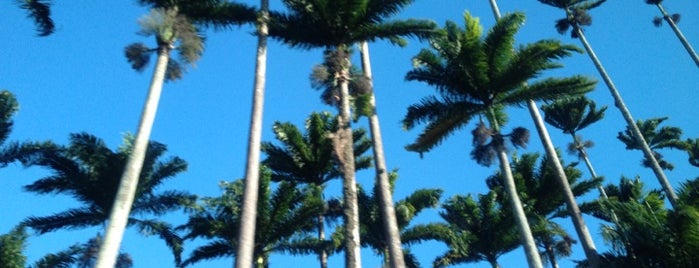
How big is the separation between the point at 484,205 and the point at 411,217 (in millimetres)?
3477

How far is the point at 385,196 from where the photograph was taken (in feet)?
42.1

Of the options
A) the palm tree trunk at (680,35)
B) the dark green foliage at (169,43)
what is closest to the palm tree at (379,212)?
the dark green foliage at (169,43)

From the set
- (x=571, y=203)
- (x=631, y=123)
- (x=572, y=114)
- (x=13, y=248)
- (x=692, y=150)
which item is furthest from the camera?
(x=692, y=150)

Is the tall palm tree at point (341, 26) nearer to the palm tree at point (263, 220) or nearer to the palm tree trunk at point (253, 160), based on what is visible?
the palm tree trunk at point (253, 160)

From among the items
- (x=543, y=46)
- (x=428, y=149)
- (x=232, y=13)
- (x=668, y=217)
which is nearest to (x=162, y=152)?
(x=232, y=13)

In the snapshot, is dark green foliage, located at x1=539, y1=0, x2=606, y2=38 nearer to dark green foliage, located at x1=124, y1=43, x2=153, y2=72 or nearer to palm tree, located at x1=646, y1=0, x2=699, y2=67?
palm tree, located at x1=646, y1=0, x2=699, y2=67

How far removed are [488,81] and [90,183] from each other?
12854 mm

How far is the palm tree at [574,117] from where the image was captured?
31172 mm

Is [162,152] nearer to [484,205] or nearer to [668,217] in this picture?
[484,205]

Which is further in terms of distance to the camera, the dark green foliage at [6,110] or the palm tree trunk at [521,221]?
the dark green foliage at [6,110]

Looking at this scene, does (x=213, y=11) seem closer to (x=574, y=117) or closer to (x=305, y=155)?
(x=305, y=155)

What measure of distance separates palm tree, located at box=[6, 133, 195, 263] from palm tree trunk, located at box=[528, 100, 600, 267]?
11.7 m

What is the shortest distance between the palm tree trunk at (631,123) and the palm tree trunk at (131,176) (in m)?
17.6

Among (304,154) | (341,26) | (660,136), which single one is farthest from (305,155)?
(660,136)
